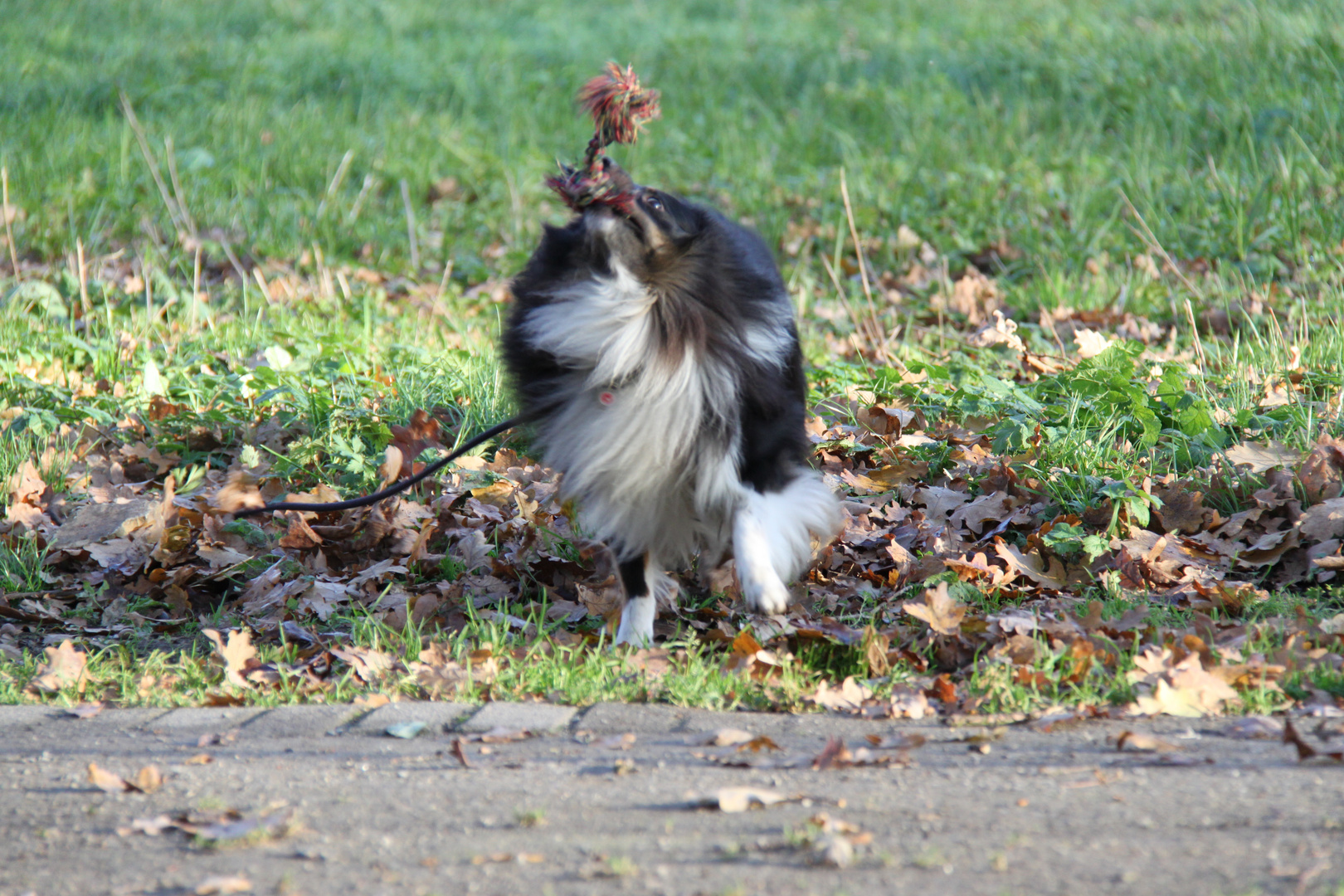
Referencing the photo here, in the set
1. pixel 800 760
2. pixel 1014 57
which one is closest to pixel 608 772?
pixel 800 760

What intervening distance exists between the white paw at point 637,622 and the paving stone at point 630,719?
0.52 m

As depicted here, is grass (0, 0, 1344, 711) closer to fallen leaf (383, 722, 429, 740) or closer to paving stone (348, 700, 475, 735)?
paving stone (348, 700, 475, 735)

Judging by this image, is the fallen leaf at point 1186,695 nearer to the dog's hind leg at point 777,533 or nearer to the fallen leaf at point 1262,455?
the dog's hind leg at point 777,533

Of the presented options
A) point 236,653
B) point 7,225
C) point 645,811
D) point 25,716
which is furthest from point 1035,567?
point 7,225

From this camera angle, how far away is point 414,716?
2.73m

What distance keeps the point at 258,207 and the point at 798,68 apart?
5913 mm

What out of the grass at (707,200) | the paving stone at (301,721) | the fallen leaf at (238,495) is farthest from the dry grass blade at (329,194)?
the paving stone at (301,721)

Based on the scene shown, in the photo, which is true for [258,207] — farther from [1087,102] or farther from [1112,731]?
[1112,731]

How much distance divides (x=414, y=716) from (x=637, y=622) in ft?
2.71

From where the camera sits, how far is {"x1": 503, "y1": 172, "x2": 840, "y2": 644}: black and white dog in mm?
2969

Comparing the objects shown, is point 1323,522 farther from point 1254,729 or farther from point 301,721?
point 301,721

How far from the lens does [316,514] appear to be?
165 inches

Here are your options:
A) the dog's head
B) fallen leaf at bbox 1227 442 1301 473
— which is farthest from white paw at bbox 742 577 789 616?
fallen leaf at bbox 1227 442 1301 473

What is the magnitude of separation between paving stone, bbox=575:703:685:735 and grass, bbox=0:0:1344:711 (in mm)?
128
